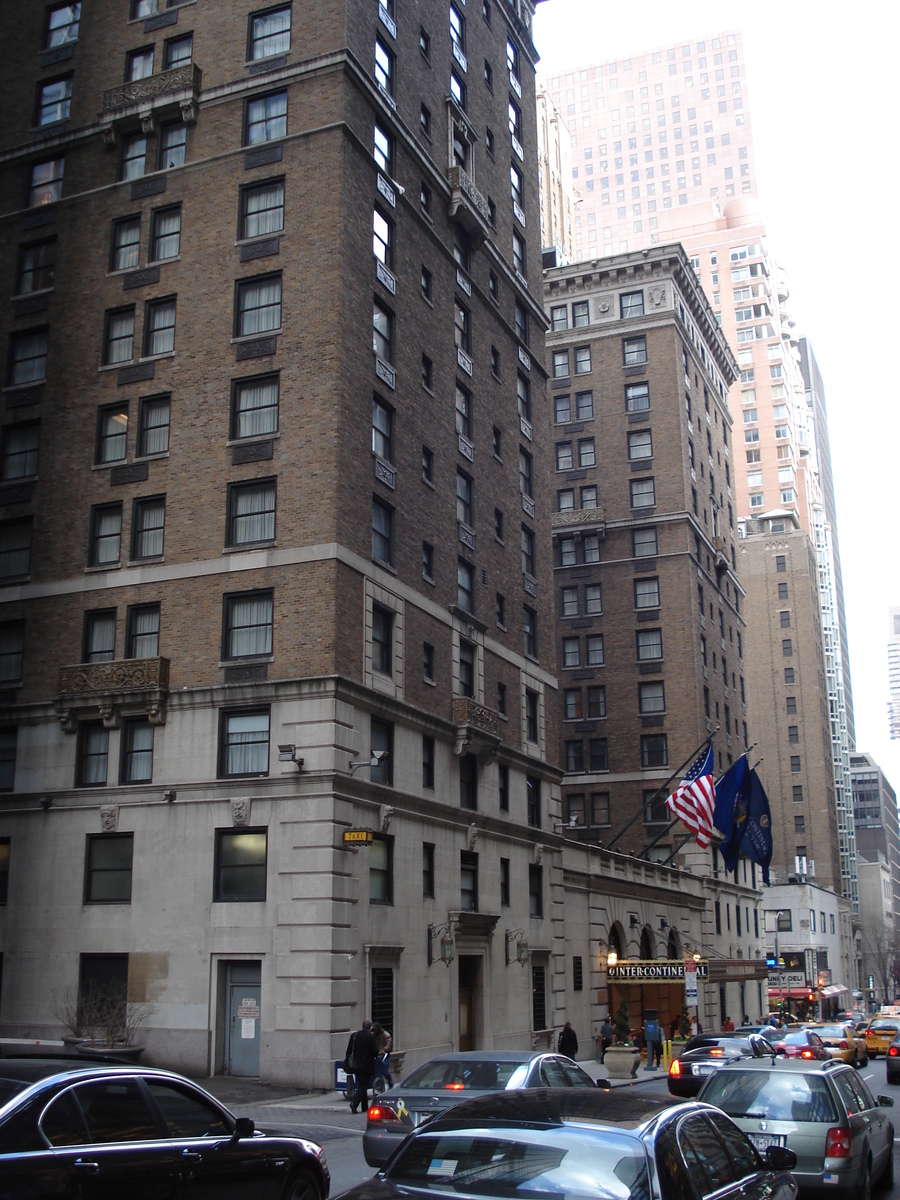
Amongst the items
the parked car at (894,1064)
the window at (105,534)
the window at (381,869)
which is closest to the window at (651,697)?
the parked car at (894,1064)

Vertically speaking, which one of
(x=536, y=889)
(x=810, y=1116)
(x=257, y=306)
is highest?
(x=257, y=306)

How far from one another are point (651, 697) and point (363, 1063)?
149 ft

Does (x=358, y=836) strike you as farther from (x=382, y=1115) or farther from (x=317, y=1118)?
(x=382, y=1115)

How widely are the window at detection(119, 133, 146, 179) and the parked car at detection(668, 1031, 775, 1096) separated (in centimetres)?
3024

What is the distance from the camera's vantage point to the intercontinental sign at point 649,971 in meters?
47.4

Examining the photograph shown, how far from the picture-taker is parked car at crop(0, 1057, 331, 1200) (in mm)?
8219

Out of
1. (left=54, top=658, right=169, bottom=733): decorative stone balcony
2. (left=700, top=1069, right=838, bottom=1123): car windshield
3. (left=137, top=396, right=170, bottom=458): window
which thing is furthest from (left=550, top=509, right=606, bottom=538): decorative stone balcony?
(left=700, top=1069, right=838, bottom=1123): car windshield

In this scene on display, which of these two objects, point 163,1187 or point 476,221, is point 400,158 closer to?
point 476,221

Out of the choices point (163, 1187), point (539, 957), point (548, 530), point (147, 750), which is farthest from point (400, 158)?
point (163, 1187)

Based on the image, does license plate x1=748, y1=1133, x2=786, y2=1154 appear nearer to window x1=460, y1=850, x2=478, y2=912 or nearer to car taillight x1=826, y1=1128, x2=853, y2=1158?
car taillight x1=826, y1=1128, x2=853, y2=1158

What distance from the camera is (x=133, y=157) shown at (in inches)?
1556

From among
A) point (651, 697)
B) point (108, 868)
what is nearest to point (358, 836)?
point (108, 868)

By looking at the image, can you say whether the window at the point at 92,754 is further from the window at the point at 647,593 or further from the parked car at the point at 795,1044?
the window at the point at 647,593

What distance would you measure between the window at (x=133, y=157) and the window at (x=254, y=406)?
356 inches
